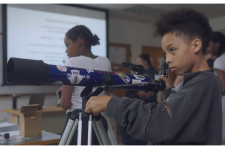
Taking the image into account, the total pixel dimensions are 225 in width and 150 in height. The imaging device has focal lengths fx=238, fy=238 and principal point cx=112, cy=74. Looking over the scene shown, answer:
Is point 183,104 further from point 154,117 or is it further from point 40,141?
point 40,141

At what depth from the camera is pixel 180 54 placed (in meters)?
0.77

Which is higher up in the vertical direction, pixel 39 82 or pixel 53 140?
pixel 39 82

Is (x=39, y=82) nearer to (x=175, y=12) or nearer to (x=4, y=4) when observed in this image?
(x=175, y=12)

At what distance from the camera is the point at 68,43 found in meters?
1.52

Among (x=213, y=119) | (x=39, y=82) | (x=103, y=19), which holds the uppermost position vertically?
(x=103, y=19)

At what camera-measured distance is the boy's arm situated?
66 cm

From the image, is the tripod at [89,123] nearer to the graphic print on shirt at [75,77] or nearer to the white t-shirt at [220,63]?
the graphic print on shirt at [75,77]

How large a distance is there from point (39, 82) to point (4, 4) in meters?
3.20

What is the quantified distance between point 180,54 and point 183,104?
0.18 m

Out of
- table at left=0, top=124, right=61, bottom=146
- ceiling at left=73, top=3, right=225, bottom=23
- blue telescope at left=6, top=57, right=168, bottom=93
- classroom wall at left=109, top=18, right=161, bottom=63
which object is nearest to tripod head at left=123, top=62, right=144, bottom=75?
blue telescope at left=6, top=57, right=168, bottom=93

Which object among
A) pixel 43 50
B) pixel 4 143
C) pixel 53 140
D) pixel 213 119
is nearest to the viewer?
pixel 213 119

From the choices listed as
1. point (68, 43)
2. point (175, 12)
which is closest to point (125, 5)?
point (68, 43)

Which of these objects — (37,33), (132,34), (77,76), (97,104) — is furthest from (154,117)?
(132,34)

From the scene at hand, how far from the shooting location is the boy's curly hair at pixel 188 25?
2.60 feet
